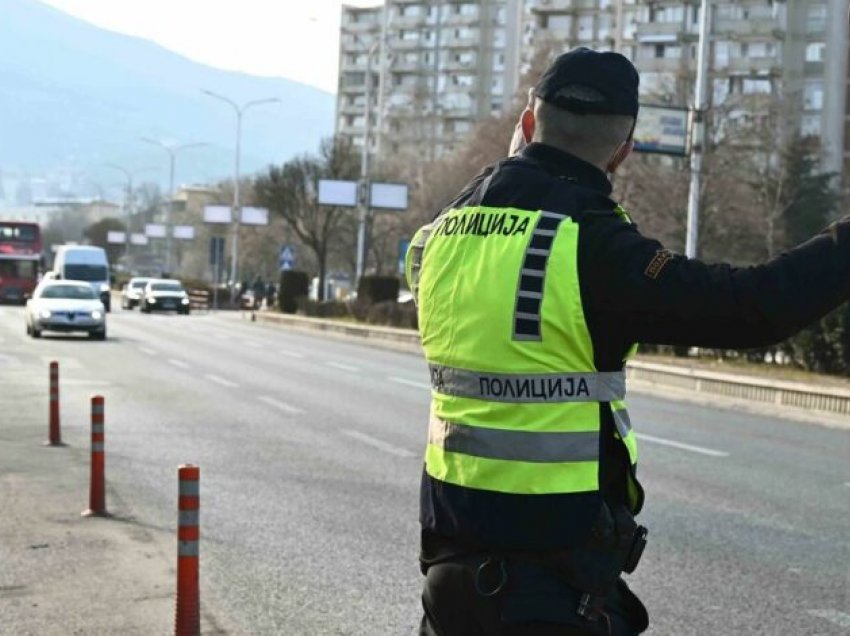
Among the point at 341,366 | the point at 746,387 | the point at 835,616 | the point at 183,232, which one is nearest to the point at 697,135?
the point at 341,366

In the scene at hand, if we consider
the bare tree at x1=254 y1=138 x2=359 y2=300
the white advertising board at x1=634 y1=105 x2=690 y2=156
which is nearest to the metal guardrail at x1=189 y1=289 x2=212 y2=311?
the bare tree at x1=254 y1=138 x2=359 y2=300

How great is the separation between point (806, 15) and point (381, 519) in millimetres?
87175

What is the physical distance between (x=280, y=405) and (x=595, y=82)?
50.4ft

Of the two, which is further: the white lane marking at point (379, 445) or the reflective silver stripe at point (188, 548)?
the white lane marking at point (379, 445)

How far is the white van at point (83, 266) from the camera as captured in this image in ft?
185

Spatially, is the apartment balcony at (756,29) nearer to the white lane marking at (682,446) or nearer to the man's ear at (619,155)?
the white lane marking at (682,446)

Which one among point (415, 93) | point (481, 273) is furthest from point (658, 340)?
point (415, 93)

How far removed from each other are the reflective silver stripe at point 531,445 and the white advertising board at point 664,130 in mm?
28014

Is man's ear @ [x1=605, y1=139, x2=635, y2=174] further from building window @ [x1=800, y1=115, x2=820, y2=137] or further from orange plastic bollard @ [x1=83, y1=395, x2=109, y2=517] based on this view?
building window @ [x1=800, y1=115, x2=820, y2=137]

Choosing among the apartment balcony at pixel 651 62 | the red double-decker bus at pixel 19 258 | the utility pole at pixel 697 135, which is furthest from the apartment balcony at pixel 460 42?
the utility pole at pixel 697 135

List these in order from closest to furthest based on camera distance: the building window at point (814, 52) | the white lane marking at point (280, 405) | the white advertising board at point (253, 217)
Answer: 1. the white lane marking at point (280, 405)
2. the white advertising board at point (253, 217)
3. the building window at point (814, 52)

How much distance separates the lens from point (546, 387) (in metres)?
2.55

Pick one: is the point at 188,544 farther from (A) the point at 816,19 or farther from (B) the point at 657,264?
(A) the point at 816,19

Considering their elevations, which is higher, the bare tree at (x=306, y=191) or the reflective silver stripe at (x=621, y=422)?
the bare tree at (x=306, y=191)
